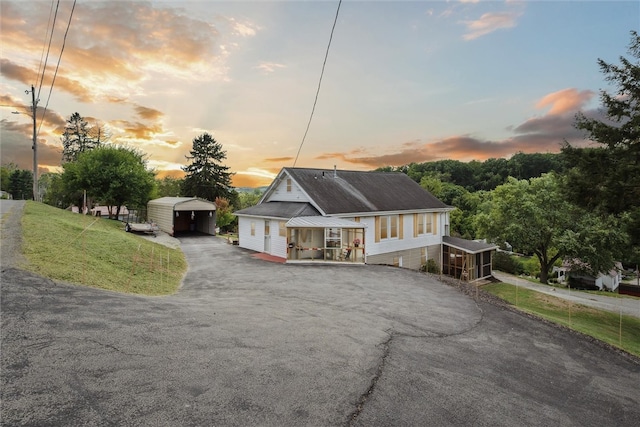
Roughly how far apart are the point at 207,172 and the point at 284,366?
5179 cm

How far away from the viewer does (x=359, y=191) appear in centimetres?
2409

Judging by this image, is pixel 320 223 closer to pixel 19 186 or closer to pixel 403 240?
pixel 403 240

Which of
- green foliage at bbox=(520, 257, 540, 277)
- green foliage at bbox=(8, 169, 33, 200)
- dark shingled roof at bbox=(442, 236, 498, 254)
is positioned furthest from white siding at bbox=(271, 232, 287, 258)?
green foliage at bbox=(8, 169, 33, 200)

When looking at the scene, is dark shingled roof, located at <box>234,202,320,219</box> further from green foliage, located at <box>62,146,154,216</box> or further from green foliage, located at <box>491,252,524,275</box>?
green foliage, located at <box>491,252,524,275</box>

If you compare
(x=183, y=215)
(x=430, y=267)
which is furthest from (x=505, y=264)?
(x=183, y=215)

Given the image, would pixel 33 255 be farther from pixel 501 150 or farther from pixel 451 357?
pixel 501 150

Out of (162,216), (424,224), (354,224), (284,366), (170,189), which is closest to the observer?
(284,366)

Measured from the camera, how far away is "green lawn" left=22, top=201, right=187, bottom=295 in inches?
345

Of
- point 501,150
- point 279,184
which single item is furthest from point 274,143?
point 501,150

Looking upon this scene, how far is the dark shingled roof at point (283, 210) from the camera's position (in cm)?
1979

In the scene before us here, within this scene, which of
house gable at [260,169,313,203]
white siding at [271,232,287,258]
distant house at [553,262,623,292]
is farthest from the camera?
distant house at [553,262,623,292]

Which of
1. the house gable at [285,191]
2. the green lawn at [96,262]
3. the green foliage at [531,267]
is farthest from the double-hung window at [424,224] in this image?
the green foliage at [531,267]

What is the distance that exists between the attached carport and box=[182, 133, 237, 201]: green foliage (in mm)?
18963

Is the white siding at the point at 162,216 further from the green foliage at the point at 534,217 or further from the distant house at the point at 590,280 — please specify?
the distant house at the point at 590,280
